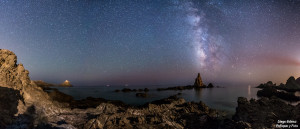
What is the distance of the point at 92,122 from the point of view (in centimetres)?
1102

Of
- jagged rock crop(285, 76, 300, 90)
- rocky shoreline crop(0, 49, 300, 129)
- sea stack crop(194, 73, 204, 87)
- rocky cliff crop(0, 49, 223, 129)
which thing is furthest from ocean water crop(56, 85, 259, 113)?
sea stack crop(194, 73, 204, 87)

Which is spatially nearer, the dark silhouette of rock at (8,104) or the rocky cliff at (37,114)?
the dark silhouette of rock at (8,104)

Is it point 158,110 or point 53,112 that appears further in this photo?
point 158,110

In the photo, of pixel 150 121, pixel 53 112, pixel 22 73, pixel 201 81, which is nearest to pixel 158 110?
pixel 150 121

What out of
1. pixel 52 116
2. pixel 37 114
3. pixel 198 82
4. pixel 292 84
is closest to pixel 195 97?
pixel 52 116

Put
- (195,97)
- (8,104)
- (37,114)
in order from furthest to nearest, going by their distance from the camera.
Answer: (195,97), (37,114), (8,104)

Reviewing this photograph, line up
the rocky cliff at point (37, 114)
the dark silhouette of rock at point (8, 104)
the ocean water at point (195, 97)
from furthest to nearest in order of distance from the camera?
1. the ocean water at point (195, 97)
2. the rocky cliff at point (37, 114)
3. the dark silhouette of rock at point (8, 104)

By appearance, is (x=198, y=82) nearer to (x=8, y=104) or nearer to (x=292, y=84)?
(x=292, y=84)

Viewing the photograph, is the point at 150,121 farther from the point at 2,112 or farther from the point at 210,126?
the point at 2,112

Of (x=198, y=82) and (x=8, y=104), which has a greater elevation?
(x=8, y=104)

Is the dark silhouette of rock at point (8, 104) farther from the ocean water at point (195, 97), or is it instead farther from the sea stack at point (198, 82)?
the sea stack at point (198, 82)

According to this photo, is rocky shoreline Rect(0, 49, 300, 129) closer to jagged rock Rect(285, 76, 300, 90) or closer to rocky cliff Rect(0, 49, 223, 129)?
rocky cliff Rect(0, 49, 223, 129)

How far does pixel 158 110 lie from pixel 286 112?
44.7ft

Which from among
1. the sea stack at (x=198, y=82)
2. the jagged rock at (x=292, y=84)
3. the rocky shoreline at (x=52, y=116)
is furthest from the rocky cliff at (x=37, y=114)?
the jagged rock at (x=292, y=84)
